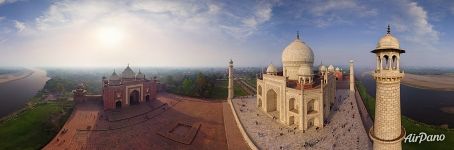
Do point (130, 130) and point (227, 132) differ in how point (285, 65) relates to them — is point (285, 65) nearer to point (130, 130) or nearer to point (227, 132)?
point (227, 132)

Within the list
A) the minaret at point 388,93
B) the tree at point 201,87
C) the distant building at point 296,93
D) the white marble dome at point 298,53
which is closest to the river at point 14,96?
the tree at point 201,87

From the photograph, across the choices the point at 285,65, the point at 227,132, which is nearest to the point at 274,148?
the point at 227,132

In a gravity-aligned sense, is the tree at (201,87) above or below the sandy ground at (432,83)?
above

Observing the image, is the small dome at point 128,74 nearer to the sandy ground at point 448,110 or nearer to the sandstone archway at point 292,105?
the sandstone archway at point 292,105

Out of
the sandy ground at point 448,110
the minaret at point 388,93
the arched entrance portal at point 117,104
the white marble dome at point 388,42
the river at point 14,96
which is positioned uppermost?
the white marble dome at point 388,42

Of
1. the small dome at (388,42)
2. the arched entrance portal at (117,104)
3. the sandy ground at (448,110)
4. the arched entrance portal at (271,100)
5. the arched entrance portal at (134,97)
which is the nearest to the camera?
the small dome at (388,42)

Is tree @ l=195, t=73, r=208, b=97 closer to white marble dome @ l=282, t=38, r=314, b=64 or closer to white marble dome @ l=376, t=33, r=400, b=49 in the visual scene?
white marble dome @ l=282, t=38, r=314, b=64

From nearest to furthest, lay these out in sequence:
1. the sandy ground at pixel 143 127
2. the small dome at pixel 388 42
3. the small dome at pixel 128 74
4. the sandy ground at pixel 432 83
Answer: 1. the small dome at pixel 388 42
2. the sandy ground at pixel 143 127
3. the small dome at pixel 128 74
4. the sandy ground at pixel 432 83

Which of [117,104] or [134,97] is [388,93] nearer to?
[117,104]
